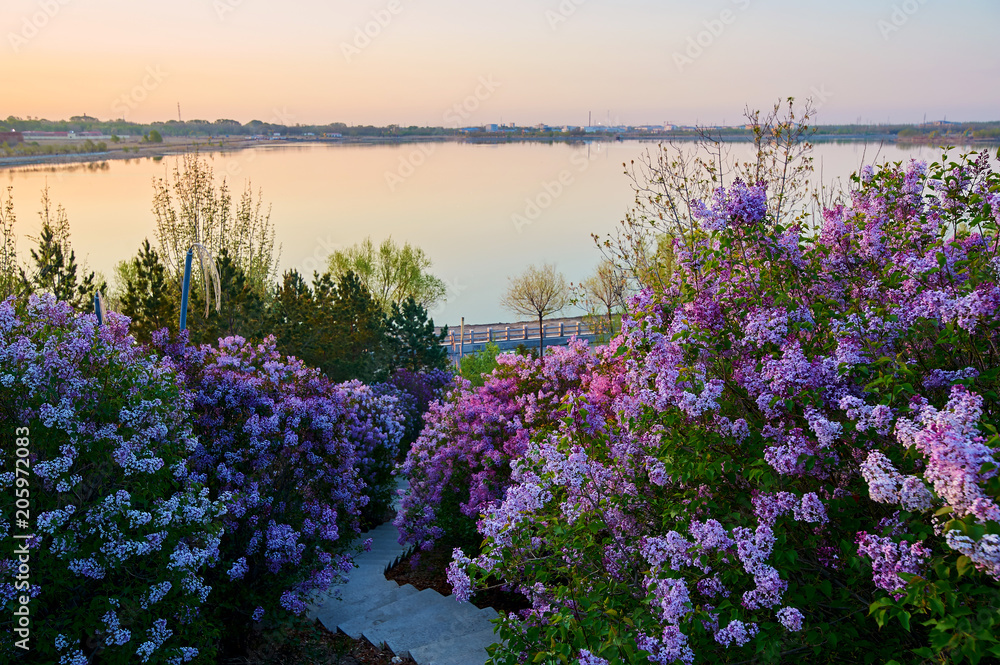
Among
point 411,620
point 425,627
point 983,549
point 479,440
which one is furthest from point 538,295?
point 983,549

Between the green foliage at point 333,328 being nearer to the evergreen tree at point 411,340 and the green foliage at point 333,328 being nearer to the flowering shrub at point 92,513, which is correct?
the evergreen tree at point 411,340

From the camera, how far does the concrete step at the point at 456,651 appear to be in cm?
499

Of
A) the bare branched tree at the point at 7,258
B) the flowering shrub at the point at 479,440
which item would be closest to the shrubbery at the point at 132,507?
the flowering shrub at the point at 479,440

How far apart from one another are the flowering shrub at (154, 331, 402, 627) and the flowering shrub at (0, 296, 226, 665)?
616mm

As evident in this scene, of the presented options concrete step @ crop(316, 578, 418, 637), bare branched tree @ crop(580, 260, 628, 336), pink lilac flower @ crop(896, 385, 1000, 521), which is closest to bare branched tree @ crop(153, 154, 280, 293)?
bare branched tree @ crop(580, 260, 628, 336)

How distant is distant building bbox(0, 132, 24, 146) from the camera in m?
36.1

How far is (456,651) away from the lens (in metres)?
5.14

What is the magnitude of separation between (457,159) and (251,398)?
144 m

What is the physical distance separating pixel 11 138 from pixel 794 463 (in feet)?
150

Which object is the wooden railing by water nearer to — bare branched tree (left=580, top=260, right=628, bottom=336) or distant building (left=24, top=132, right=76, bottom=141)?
bare branched tree (left=580, top=260, right=628, bottom=336)

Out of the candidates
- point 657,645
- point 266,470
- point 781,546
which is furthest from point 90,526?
point 781,546

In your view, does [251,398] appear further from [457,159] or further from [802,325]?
[457,159]

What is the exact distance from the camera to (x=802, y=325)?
10.9ft

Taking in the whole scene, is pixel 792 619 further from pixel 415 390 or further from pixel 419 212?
pixel 419 212
